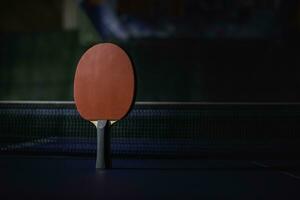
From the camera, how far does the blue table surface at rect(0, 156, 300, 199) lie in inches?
164

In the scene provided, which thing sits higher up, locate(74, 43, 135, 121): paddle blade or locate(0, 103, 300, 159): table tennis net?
locate(74, 43, 135, 121): paddle blade

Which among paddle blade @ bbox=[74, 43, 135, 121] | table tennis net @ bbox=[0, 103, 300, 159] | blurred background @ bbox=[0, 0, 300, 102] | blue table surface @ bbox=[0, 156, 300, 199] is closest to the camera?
blue table surface @ bbox=[0, 156, 300, 199]

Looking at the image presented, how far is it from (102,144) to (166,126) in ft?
12.7

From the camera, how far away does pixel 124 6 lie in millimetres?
10492

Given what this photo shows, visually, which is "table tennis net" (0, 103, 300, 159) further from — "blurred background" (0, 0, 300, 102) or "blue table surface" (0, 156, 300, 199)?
"blue table surface" (0, 156, 300, 199)

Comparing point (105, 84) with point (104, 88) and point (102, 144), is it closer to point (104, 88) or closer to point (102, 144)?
point (104, 88)

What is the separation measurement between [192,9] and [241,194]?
6799mm

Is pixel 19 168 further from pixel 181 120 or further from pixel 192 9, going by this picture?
pixel 192 9

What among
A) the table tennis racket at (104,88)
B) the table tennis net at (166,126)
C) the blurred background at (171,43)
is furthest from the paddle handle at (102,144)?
the blurred background at (171,43)

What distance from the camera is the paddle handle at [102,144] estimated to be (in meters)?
5.51

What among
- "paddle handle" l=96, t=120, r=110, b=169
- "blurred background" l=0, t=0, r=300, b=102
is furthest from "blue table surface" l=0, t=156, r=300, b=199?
"blurred background" l=0, t=0, r=300, b=102

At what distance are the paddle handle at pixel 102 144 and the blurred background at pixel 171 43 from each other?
16.8 ft

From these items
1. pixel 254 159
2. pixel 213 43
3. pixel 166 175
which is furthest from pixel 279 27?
pixel 166 175

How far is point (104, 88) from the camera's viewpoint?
18.2 ft
